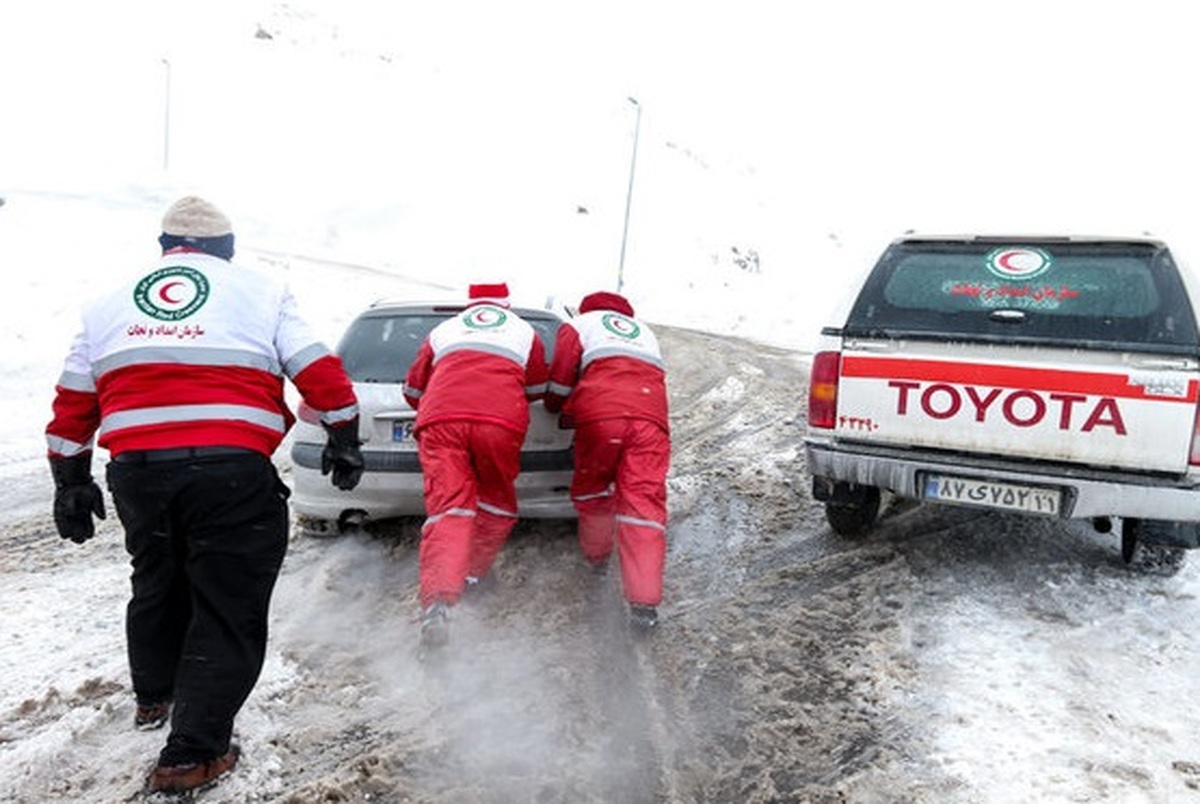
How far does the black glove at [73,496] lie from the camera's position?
127 inches

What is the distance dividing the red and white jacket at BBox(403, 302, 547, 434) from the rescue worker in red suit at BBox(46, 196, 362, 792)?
1.05m

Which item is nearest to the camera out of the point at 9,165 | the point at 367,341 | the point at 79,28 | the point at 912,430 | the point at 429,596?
the point at 429,596

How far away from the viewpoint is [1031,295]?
4730 millimetres

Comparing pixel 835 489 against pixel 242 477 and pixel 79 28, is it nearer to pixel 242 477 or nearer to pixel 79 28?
pixel 242 477

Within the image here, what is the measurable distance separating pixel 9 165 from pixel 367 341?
29.5 metres

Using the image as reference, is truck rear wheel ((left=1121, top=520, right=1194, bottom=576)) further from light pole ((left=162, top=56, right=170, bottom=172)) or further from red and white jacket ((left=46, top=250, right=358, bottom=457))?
light pole ((left=162, top=56, right=170, bottom=172))

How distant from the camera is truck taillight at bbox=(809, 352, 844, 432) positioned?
16.2 feet

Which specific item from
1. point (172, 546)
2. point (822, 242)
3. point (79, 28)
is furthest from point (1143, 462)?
point (79, 28)

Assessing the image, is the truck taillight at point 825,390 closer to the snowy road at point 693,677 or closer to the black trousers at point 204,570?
the snowy road at point 693,677

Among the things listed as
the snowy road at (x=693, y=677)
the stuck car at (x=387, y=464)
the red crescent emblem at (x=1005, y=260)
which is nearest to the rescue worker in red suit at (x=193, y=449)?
the snowy road at (x=693, y=677)

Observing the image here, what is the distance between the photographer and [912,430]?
477 cm

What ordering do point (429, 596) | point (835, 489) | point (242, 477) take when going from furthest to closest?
1. point (835, 489)
2. point (429, 596)
3. point (242, 477)

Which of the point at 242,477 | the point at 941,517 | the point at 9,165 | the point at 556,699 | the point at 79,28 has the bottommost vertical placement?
the point at 556,699

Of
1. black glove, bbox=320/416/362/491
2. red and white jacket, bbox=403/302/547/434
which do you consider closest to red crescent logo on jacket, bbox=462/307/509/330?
red and white jacket, bbox=403/302/547/434
